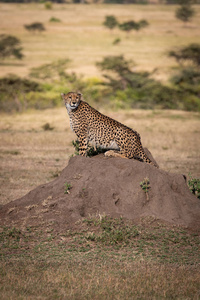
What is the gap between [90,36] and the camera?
62.9 meters

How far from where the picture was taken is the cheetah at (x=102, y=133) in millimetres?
9234

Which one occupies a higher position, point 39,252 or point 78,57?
point 39,252

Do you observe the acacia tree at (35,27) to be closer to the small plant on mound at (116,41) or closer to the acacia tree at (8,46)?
the small plant on mound at (116,41)

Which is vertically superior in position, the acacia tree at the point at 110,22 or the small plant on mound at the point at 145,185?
the small plant on mound at the point at 145,185

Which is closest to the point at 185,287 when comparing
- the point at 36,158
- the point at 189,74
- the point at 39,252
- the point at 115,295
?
the point at 115,295

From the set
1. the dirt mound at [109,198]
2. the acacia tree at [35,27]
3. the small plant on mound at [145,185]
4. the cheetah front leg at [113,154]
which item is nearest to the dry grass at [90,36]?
the acacia tree at [35,27]

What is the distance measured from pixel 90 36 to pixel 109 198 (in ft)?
184

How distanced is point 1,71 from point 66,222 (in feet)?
125

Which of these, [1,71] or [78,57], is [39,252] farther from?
[78,57]

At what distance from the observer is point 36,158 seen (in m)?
15.8

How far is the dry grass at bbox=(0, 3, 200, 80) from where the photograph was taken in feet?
165

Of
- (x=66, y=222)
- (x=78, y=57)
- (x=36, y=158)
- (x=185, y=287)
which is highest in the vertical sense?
(x=185, y=287)

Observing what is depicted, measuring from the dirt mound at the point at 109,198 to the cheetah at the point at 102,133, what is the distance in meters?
0.46

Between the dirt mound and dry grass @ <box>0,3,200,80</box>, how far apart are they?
116 ft
